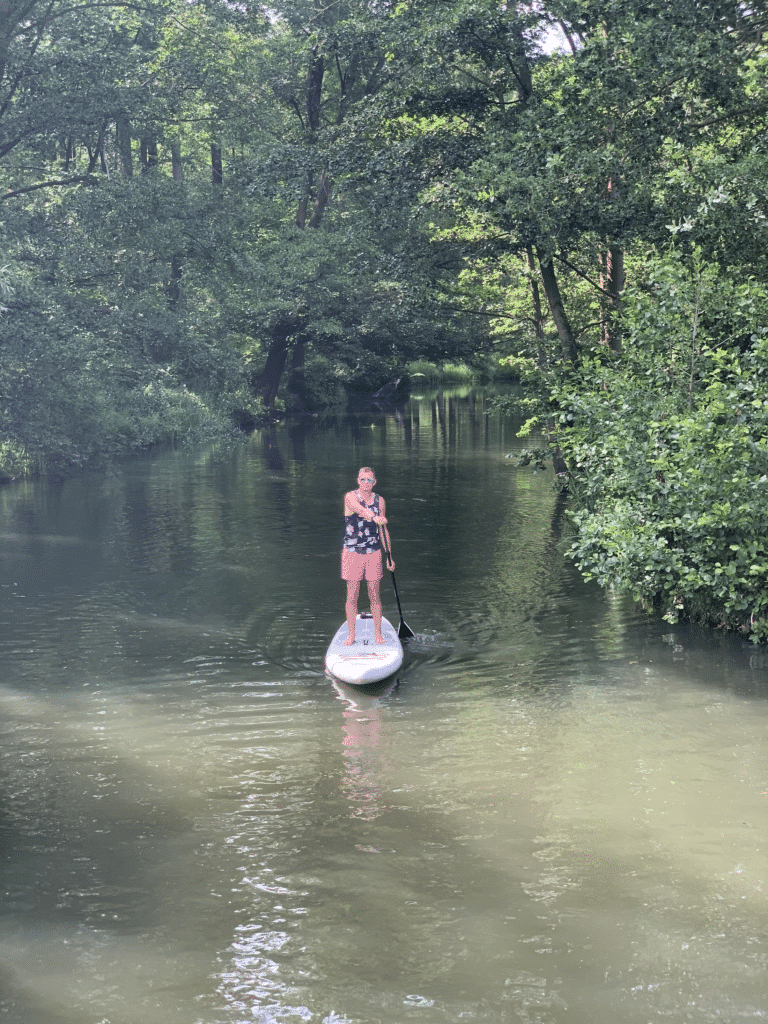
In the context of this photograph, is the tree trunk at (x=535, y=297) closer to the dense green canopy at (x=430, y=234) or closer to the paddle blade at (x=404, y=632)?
the dense green canopy at (x=430, y=234)

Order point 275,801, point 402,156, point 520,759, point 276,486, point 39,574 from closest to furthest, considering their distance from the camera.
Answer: point 275,801 < point 520,759 < point 39,574 < point 402,156 < point 276,486

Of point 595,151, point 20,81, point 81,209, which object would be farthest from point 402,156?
point 20,81

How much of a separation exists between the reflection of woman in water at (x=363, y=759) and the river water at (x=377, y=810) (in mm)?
34

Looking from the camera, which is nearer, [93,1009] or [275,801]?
[93,1009]

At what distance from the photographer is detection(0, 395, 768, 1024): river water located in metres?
5.27

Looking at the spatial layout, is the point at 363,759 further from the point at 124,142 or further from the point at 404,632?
the point at 124,142

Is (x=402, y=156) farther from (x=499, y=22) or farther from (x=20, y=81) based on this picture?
(x=20, y=81)

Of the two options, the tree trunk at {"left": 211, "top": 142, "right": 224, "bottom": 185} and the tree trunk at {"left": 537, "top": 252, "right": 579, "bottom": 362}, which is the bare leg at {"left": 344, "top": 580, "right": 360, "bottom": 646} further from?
the tree trunk at {"left": 211, "top": 142, "right": 224, "bottom": 185}

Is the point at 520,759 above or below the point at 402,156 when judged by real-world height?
below

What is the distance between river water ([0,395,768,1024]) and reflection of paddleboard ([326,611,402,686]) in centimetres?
21

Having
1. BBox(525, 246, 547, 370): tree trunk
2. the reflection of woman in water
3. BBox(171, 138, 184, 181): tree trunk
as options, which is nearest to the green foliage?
the reflection of woman in water

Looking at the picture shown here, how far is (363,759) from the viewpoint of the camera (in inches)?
328

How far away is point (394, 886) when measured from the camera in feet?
20.4

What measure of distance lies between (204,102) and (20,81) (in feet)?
20.1
